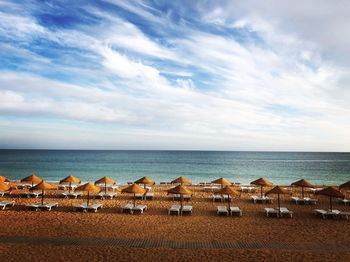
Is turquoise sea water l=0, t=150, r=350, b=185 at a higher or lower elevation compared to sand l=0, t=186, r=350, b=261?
lower

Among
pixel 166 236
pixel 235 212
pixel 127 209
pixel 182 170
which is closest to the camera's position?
pixel 166 236

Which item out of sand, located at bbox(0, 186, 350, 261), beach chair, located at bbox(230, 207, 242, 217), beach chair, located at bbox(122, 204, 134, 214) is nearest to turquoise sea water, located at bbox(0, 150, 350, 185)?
beach chair, located at bbox(230, 207, 242, 217)

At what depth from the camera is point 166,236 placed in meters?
12.1

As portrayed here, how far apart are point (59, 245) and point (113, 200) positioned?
31.1 ft

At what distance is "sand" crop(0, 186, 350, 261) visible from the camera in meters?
9.94

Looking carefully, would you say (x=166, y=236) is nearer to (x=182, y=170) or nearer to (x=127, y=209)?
(x=127, y=209)

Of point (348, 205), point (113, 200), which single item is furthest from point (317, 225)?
point (113, 200)

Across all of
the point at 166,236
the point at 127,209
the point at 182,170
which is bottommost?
the point at 182,170

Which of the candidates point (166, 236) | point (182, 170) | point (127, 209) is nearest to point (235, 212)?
point (166, 236)

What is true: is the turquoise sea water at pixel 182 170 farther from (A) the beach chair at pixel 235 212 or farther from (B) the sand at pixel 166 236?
(B) the sand at pixel 166 236

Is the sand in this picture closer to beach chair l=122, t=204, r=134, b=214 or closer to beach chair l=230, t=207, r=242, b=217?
beach chair l=122, t=204, r=134, b=214

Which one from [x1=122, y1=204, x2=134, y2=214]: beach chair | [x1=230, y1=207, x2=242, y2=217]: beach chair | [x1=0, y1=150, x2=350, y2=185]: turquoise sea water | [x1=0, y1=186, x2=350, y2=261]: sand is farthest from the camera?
[x1=0, y1=150, x2=350, y2=185]: turquoise sea water

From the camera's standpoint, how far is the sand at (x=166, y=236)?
32.6ft

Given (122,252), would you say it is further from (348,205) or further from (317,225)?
(348,205)
